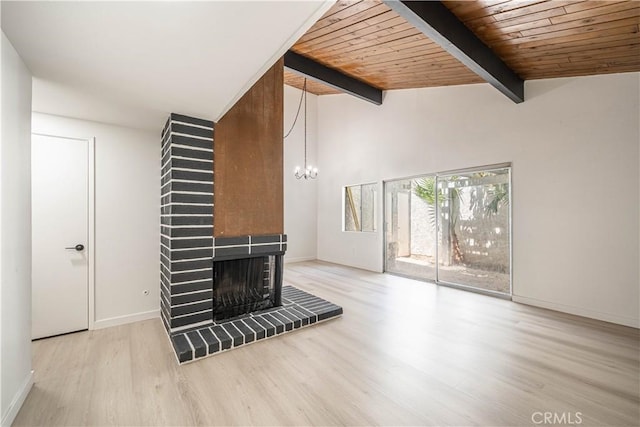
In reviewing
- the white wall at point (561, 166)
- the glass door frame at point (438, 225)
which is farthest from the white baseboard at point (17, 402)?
the white wall at point (561, 166)

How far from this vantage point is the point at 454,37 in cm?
277

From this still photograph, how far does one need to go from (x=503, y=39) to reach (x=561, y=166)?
1.81 metres

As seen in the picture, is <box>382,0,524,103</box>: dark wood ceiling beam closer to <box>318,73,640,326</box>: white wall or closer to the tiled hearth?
<box>318,73,640,326</box>: white wall

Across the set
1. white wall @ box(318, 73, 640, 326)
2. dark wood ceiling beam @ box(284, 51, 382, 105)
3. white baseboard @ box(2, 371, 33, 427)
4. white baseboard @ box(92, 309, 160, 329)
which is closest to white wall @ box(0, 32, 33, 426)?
white baseboard @ box(2, 371, 33, 427)

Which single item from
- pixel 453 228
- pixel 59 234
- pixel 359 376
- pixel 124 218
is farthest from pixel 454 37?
pixel 59 234

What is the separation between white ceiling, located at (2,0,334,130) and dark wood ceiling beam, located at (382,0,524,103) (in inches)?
60.2

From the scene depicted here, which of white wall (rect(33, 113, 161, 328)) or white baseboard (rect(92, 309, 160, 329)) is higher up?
white wall (rect(33, 113, 161, 328))

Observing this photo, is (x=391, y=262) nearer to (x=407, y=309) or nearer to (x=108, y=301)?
(x=407, y=309)

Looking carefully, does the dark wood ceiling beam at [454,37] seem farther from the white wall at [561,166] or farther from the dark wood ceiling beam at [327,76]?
the dark wood ceiling beam at [327,76]

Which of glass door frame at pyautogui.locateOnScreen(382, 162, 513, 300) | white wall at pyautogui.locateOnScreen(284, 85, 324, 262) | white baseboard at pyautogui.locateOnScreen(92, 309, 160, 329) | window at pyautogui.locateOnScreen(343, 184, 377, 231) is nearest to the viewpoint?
white baseboard at pyautogui.locateOnScreen(92, 309, 160, 329)

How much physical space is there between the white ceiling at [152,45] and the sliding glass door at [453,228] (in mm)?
3916

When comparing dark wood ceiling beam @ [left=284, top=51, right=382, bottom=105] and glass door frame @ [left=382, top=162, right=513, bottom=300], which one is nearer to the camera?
glass door frame @ [left=382, top=162, right=513, bottom=300]

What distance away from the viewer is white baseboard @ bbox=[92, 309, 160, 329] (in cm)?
305

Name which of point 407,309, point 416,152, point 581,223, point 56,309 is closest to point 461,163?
point 416,152
